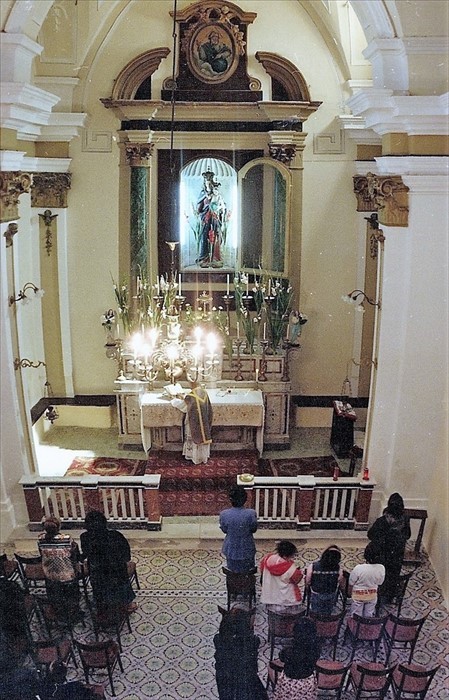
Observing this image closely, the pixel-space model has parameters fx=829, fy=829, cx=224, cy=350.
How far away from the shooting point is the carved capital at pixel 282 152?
12688mm

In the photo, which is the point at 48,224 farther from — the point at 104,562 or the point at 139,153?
the point at 104,562

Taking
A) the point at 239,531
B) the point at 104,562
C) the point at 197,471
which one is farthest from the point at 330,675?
the point at 197,471

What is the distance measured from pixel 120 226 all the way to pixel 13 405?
15.3 ft

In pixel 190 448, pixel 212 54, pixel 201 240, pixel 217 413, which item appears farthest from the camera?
pixel 201 240

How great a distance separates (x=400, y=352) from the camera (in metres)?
9.15

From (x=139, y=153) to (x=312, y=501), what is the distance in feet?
20.3

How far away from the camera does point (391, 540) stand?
778 centimetres

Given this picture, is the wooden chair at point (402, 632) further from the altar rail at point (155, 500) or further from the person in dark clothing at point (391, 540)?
the altar rail at point (155, 500)

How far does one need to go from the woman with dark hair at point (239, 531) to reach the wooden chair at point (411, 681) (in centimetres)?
187

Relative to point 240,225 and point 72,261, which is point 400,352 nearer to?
point 240,225

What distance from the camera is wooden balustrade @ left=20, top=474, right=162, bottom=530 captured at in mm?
9375

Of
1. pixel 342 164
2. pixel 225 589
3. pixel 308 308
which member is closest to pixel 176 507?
pixel 225 589

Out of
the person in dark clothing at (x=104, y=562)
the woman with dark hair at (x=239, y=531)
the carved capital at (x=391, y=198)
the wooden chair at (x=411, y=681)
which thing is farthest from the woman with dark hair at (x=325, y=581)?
the carved capital at (x=391, y=198)

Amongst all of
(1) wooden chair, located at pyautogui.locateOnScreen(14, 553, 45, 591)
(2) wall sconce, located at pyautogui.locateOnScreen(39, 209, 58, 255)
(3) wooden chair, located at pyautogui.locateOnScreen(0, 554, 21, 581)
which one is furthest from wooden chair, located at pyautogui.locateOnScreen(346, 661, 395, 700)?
(2) wall sconce, located at pyautogui.locateOnScreen(39, 209, 58, 255)
